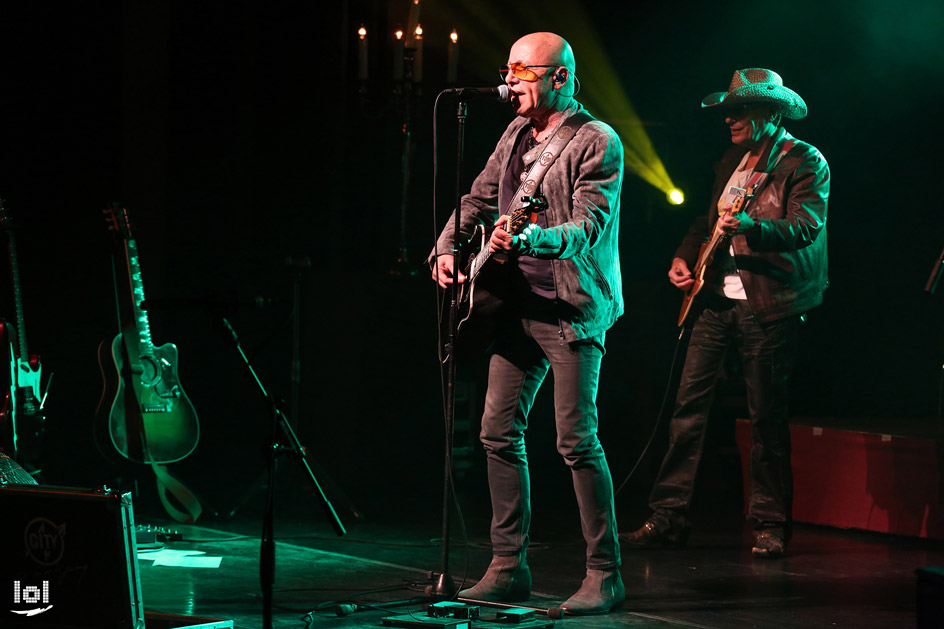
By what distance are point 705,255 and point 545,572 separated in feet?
4.81

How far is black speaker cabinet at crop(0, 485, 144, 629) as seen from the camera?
305 centimetres

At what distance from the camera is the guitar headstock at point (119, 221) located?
5.14 metres

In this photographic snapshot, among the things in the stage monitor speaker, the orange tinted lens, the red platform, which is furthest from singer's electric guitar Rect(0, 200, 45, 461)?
the red platform

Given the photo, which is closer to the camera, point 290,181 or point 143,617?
point 143,617

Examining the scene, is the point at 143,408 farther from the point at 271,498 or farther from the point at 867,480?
the point at 867,480

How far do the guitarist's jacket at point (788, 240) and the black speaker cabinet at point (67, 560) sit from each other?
8.95 feet

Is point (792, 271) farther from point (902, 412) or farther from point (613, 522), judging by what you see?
point (902, 412)

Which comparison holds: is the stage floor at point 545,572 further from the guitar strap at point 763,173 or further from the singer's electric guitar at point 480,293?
the guitar strap at point 763,173

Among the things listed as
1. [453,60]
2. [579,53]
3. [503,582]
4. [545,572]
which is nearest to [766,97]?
[453,60]

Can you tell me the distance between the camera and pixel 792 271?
4.79 metres

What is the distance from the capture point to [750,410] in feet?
16.1

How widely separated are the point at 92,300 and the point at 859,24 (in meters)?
4.46

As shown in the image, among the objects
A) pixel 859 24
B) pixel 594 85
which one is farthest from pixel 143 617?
pixel 859 24

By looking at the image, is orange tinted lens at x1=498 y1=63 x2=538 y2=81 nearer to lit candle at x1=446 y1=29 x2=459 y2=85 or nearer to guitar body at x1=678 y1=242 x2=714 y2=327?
guitar body at x1=678 y1=242 x2=714 y2=327
